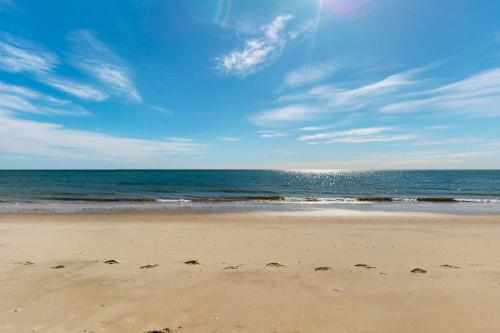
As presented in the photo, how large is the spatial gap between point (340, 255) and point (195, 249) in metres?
5.43

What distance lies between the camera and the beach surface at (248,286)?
541cm

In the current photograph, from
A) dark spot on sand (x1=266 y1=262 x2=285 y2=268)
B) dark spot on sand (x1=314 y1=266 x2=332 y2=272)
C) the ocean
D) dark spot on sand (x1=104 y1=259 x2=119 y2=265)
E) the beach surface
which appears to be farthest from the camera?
the ocean

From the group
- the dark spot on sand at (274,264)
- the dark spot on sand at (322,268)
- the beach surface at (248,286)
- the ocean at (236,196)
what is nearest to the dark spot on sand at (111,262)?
the beach surface at (248,286)

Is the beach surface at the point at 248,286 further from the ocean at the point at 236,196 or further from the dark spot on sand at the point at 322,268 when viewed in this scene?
the ocean at the point at 236,196

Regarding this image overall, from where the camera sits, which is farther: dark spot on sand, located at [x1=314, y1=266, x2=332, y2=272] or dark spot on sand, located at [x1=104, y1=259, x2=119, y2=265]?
dark spot on sand, located at [x1=104, y1=259, x2=119, y2=265]

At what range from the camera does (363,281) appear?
754cm

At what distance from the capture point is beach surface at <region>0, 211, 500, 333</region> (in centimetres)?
541

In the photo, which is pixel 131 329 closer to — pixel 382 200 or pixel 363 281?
pixel 363 281

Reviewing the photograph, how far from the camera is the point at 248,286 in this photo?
718 centimetres

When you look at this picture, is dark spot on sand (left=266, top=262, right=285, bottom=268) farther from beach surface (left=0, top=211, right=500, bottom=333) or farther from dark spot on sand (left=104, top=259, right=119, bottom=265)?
dark spot on sand (left=104, top=259, right=119, bottom=265)

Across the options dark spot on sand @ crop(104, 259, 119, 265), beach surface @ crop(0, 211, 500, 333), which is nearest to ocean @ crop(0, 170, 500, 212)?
beach surface @ crop(0, 211, 500, 333)

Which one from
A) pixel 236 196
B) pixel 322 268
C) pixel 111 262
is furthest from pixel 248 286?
pixel 236 196

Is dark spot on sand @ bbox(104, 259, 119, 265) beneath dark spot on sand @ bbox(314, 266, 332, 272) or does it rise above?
beneath

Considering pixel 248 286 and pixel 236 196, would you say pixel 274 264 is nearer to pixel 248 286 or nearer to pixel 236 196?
pixel 248 286
